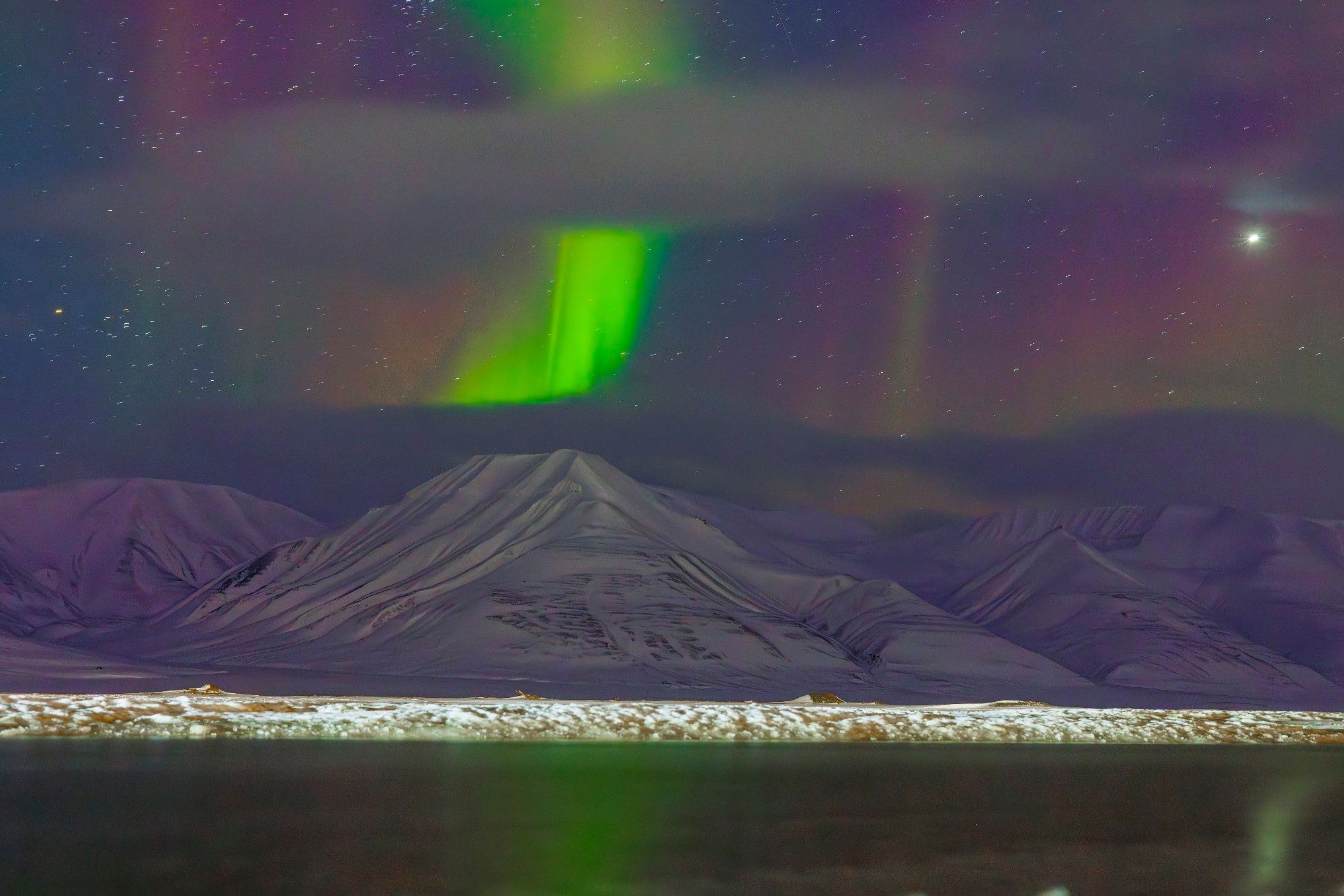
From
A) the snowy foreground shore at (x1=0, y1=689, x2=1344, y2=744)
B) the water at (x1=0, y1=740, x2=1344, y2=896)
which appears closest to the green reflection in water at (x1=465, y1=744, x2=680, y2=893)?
the water at (x1=0, y1=740, x2=1344, y2=896)

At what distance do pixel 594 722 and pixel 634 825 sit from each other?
63223 mm

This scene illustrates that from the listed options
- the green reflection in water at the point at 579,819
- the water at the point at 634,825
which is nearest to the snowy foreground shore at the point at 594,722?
the water at the point at 634,825

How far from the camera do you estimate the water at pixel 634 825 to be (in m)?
33.1

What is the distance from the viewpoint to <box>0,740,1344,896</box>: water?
3309 centimetres

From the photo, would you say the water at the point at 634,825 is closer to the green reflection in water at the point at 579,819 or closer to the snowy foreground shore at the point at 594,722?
the green reflection in water at the point at 579,819

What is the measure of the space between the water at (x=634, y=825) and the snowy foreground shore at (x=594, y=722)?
15885mm

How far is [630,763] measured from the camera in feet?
247

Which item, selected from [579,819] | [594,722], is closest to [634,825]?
[579,819]

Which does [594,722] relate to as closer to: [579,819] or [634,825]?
[579,819]

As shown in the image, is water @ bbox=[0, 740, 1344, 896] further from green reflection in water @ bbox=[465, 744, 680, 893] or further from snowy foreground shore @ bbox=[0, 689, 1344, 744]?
snowy foreground shore @ bbox=[0, 689, 1344, 744]

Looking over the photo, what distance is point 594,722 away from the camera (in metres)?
107

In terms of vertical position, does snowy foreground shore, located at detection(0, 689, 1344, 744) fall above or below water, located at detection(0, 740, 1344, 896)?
below

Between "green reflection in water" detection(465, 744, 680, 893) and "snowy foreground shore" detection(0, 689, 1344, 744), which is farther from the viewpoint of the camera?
"snowy foreground shore" detection(0, 689, 1344, 744)

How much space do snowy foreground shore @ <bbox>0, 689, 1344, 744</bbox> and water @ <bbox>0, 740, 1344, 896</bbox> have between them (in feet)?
52.1
